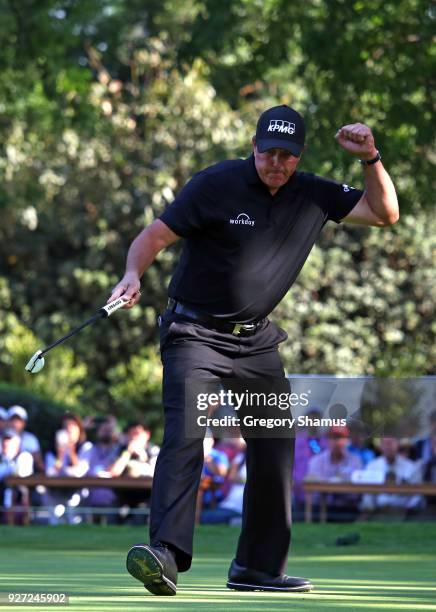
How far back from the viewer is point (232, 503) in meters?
15.4

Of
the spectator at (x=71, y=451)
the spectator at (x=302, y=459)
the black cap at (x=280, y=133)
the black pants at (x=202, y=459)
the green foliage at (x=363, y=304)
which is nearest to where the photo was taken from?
the black pants at (x=202, y=459)

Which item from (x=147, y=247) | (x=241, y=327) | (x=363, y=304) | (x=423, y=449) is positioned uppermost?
(x=363, y=304)

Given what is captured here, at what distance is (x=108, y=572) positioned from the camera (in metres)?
7.57

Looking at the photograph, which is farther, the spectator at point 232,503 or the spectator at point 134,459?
the spectator at point 134,459

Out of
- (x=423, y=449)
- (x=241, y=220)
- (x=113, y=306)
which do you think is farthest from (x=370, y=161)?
(x=423, y=449)

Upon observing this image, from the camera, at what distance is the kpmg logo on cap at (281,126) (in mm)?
6246

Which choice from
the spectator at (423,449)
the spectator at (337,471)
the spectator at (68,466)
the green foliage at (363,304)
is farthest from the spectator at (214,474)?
the green foliage at (363,304)

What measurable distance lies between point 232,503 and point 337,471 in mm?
1231

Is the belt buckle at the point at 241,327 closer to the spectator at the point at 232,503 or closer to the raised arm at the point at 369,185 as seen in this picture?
the raised arm at the point at 369,185

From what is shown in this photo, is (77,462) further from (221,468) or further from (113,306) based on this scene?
(113,306)

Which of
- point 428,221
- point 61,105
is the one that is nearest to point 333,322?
point 428,221

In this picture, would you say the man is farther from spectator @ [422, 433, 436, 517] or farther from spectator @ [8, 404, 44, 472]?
spectator @ [8, 404, 44, 472]

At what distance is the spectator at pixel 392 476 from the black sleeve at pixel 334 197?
845cm

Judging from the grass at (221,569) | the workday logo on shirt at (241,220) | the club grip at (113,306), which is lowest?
the grass at (221,569)
